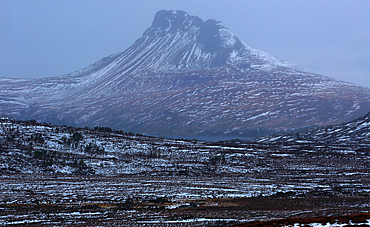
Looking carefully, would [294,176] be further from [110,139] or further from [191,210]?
[110,139]

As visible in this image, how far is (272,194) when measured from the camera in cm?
4169

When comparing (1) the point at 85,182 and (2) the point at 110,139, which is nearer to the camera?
(1) the point at 85,182

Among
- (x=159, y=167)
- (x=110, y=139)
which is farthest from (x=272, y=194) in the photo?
(x=110, y=139)

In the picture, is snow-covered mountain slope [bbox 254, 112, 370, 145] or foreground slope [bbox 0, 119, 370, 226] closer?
foreground slope [bbox 0, 119, 370, 226]

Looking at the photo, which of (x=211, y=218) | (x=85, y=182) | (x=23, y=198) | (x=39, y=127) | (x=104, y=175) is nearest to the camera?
(x=211, y=218)

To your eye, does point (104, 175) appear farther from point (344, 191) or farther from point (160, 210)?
point (344, 191)

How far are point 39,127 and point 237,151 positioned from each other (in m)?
38.2

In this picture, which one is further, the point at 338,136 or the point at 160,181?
the point at 338,136

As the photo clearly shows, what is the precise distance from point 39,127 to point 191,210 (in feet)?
178

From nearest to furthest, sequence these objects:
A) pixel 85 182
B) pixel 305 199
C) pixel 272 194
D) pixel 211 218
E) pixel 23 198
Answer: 1. pixel 211 218
2. pixel 23 198
3. pixel 305 199
4. pixel 272 194
5. pixel 85 182

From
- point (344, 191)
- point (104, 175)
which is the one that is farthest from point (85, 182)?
point (344, 191)

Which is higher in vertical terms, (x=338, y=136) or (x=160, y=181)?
(x=338, y=136)

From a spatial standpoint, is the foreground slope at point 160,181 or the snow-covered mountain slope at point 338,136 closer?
the foreground slope at point 160,181

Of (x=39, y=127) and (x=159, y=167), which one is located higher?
(x=39, y=127)
